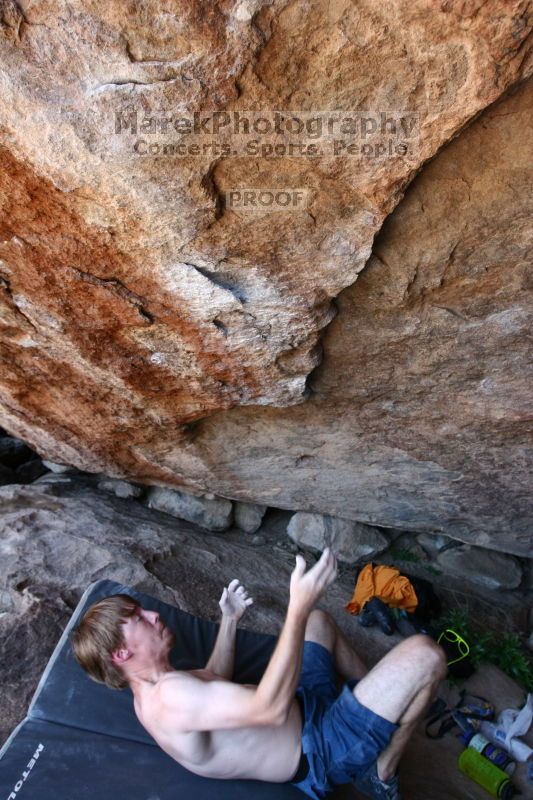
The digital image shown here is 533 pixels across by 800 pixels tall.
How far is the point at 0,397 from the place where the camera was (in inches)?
158

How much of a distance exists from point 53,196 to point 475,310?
1.82 meters

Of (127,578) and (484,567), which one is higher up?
(484,567)

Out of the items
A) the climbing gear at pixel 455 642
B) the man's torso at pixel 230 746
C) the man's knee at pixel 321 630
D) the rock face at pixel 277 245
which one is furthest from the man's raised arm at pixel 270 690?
the climbing gear at pixel 455 642

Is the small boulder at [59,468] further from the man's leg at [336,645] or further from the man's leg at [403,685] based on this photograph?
the man's leg at [403,685]

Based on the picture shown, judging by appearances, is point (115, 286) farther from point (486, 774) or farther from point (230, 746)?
point (486, 774)

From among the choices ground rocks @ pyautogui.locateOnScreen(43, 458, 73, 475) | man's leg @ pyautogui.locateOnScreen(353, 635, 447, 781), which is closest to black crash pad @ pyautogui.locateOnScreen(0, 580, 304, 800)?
man's leg @ pyautogui.locateOnScreen(353, 635, 447, 781)

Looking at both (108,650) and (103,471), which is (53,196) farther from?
(103,471)

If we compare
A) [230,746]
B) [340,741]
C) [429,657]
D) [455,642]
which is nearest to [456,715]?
[455,642]

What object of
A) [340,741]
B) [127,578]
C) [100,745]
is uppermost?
[127,578]

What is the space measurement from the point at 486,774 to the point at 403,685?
114cm

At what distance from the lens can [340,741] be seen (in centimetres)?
248

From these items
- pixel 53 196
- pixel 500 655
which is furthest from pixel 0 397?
pixel 500 655

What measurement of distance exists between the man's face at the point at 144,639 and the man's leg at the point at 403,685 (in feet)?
2.73

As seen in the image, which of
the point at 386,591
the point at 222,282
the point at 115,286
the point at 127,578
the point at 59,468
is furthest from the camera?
the point at 59,468
